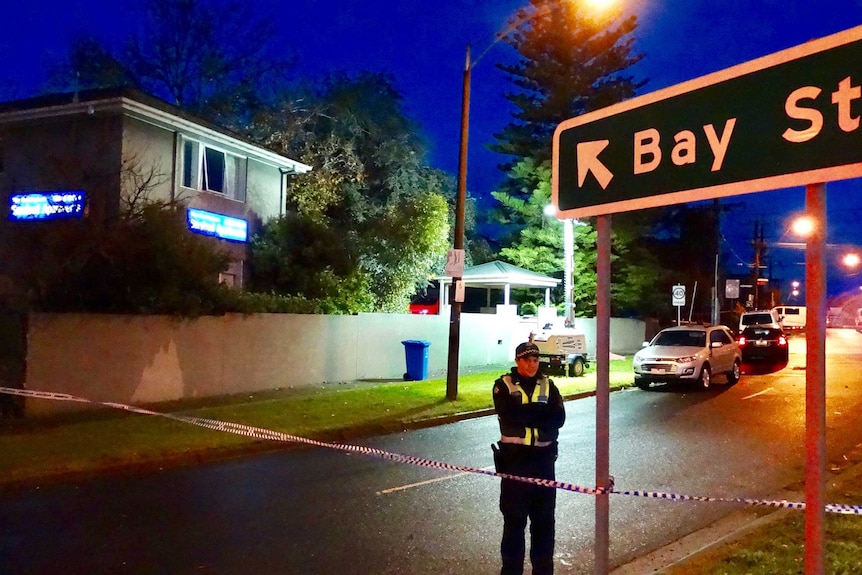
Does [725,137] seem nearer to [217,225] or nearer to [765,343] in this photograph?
[217,225]

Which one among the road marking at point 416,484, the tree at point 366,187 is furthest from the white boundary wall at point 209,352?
the road marking at point 416,484

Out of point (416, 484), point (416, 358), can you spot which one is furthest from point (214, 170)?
point (416, 484)

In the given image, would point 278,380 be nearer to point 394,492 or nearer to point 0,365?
point 0,365

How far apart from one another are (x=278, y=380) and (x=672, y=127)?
1505 centimetres

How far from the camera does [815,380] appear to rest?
7.97 feet

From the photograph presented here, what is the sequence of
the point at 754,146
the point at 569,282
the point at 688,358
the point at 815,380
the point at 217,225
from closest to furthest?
1. the point at 815,380
2. the point at 754,146
3. the point at 688,358
4. the point at 217,225
5. the point at 569,282

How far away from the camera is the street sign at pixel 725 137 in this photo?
7.92 ft

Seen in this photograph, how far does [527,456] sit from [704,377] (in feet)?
51.0

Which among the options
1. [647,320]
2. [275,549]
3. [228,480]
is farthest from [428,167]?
[275,549]

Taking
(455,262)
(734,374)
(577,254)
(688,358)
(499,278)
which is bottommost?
(734,374)

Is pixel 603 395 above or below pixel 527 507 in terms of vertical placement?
above

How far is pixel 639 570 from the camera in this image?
18.4ft

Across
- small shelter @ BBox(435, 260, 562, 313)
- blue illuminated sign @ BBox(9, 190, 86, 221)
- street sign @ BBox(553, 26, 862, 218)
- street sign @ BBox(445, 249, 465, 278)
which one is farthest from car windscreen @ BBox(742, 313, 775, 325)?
street sign @ BBox(553, 26, 862, 218)

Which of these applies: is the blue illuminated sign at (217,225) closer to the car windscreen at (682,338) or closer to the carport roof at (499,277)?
the carport roof at (499,277)
